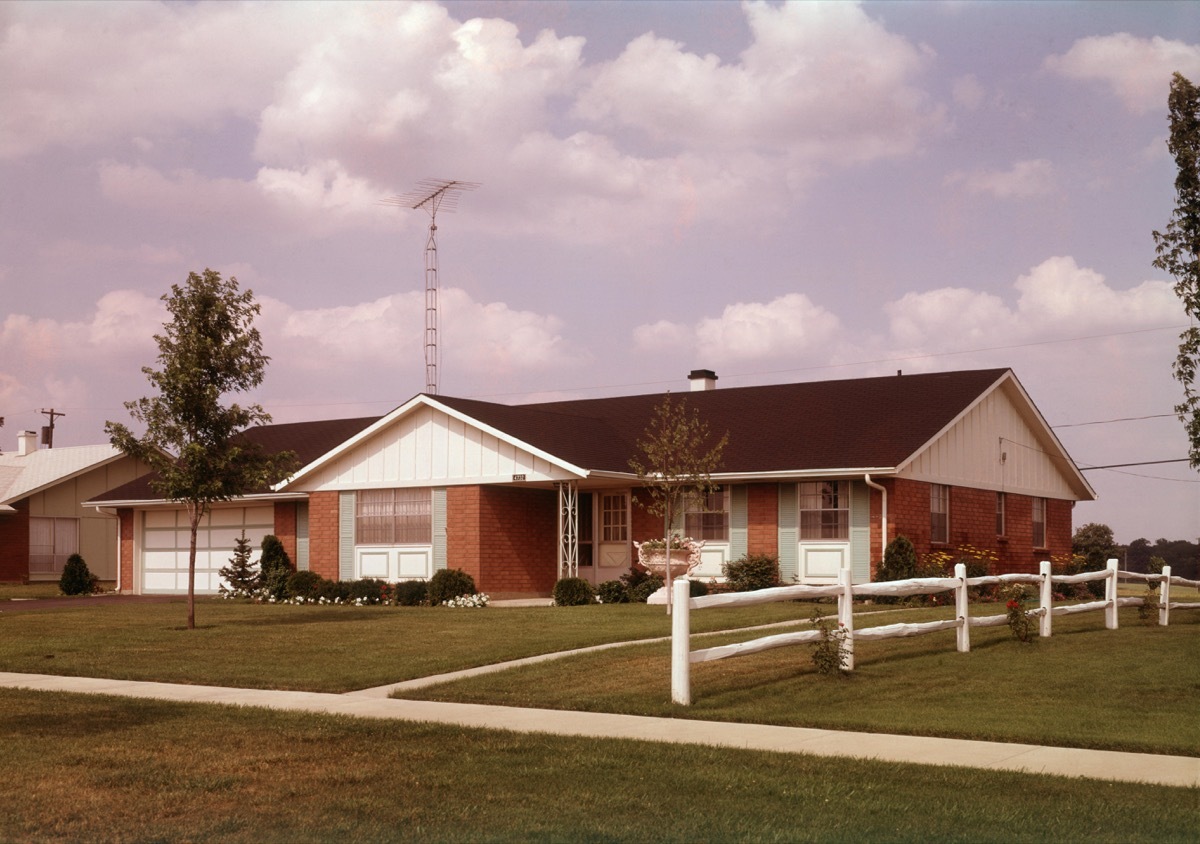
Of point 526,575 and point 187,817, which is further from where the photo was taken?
point 526,575

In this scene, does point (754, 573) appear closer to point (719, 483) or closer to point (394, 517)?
point (719, 483)

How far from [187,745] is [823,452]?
2126 centimetres

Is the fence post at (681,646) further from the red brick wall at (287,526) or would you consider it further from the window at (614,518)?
the red brick wall at (287,526)

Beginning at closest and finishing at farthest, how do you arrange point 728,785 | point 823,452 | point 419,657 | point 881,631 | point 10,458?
point 728,785
point 881,631
point 419,657
point 823,452
point 10,458

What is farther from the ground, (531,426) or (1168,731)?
(531,426)

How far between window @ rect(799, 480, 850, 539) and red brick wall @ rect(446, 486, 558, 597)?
649cm

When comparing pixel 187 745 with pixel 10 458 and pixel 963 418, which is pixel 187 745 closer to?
pixel 963 418

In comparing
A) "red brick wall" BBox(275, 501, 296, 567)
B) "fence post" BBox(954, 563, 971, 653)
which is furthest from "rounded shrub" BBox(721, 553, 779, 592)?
"fence post" BBox(954, 563, 971, 653)

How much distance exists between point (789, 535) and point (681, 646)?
1807cm

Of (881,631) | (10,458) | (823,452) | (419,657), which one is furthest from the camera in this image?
(10,458)

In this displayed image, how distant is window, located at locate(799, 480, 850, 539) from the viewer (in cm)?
2978

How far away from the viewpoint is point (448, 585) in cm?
3022

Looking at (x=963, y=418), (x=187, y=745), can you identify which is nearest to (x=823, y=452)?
(x=963, y=418)

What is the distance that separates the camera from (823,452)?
29.9 metres
